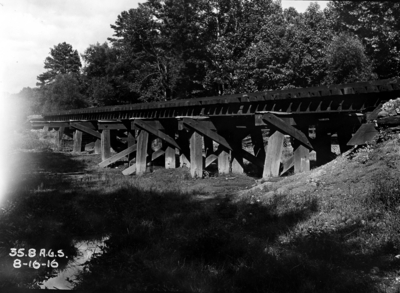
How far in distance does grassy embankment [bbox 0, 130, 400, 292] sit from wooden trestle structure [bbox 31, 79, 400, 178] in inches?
73.5

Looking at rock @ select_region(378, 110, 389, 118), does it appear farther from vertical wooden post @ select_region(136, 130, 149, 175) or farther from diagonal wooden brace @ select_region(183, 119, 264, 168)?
vertical wooden post @ select_region(136, 130, 149, 175)

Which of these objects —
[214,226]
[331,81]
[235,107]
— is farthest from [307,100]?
[331,81]

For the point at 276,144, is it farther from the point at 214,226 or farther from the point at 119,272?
the point at 119,272

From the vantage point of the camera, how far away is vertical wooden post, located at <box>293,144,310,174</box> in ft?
37.9

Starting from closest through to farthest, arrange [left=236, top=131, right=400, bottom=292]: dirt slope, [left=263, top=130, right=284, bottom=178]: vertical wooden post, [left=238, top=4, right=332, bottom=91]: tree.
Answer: [left=236, top=131, right=400, bottom=292]: dirt slope
[left=263, top=130, right=284, bottom=178]: vertical wooden post
[left=238, top=4, right=332, bottom=91]: tree

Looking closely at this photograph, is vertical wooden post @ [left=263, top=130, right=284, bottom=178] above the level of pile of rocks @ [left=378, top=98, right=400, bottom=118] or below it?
below

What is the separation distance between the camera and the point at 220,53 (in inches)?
1000


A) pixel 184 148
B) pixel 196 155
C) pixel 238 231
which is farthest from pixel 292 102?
pixel 184 148

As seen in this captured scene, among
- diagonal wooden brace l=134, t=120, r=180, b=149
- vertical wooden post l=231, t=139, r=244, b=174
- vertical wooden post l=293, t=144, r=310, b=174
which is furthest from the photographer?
diagonal wooden brace l=134, t=120, r=180, b=149

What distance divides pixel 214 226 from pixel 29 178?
310 inches

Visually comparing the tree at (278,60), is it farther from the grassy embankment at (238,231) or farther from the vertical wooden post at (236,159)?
the grassy embankment at (238,231)

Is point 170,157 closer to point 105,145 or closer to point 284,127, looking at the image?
point 105,145

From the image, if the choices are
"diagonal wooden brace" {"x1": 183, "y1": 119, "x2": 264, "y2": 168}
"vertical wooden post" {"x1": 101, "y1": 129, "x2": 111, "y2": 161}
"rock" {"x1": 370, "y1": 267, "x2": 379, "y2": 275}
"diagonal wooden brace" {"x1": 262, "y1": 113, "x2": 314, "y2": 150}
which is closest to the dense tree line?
A: "vertical wooden post" {"x1": 101, "y1": 129, "x2": 111, "y2": 161}

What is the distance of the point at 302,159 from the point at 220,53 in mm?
15205
